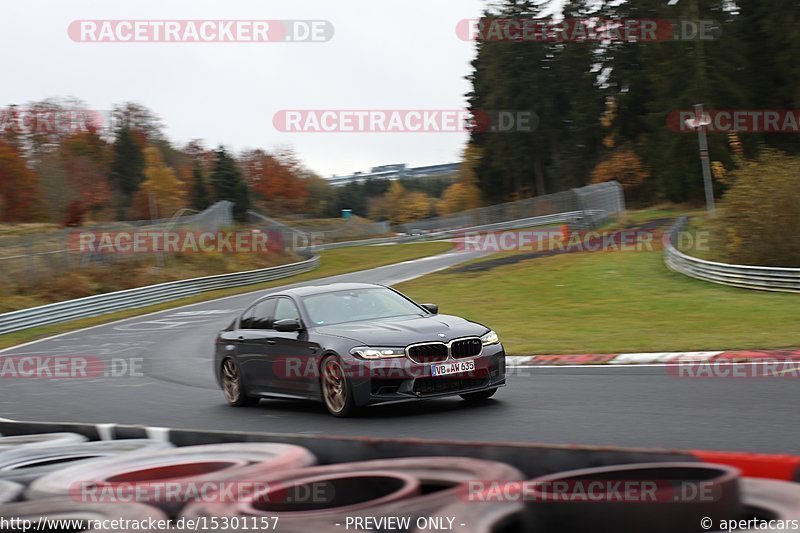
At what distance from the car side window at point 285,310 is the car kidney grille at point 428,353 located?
181 centimetres

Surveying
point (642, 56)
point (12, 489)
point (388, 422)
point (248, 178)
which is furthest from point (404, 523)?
point (248, 178)

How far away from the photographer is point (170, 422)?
10922 mm

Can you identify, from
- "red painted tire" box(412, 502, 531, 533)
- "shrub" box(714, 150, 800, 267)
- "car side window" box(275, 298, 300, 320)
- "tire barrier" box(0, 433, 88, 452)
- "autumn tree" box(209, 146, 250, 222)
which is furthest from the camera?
"autumn tree" box(209, 146, 250, 222)

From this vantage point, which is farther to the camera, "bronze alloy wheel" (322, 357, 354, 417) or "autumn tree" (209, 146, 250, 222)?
"autumn tree" (209, 146, 250, 222)

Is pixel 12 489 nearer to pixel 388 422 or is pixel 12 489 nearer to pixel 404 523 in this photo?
pixel 404 523

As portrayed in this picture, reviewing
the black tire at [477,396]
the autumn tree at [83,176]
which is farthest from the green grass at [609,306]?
the autumn tree at [83,176]

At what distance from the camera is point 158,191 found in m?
95.6

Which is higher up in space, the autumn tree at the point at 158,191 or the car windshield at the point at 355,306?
the autumn tree at the point at 158,191

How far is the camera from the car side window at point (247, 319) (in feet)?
39.0

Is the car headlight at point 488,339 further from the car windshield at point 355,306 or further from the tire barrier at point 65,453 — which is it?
the tire barrier at point 65,453

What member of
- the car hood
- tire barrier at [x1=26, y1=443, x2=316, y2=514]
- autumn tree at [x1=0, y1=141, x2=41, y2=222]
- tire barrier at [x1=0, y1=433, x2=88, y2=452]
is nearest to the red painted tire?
tire barrier at [x1=26, y1=443, x2=316, y2=514]

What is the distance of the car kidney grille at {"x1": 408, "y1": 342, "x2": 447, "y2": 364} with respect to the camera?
375 inches

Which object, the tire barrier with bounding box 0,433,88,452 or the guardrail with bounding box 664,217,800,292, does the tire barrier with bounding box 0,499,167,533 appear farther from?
the guardrail with bounding box 664,217,800,292

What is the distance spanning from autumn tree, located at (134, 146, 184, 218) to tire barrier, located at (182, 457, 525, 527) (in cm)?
9018
